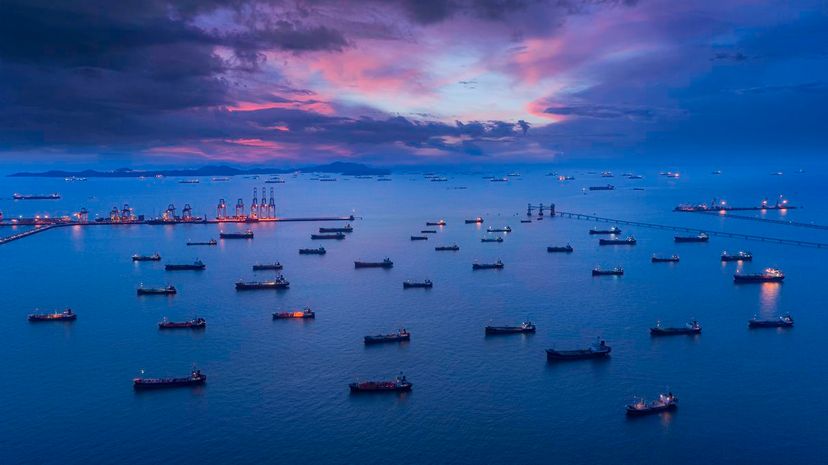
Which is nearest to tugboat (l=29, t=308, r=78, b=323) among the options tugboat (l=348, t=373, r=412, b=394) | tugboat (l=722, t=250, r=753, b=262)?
tugboat (l=348, t=373, r=412, b=394)

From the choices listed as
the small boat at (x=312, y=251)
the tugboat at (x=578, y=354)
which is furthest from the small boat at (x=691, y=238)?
the tugboat at (x=578, y=354)

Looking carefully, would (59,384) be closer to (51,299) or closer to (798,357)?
(51,299)

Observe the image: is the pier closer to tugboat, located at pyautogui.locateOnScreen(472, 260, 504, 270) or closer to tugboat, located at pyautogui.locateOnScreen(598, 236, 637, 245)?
tugboat, located at pyautogui.locateOnScreen(598, 236, 637, 245)

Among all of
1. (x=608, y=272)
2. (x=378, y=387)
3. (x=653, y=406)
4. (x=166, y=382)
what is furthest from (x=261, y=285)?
(x=653, y=406)

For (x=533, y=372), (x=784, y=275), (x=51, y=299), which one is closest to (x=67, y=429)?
(x=533, y=372)

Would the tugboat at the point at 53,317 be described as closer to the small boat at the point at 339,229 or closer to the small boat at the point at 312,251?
the small boat at the point at 312,251

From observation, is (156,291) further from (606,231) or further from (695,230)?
(695,230)
